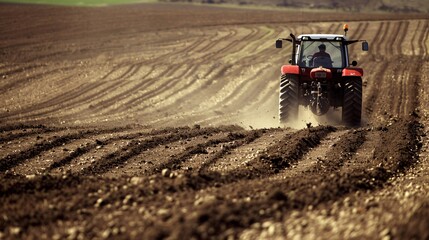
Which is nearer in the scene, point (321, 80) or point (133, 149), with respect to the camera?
point (133, 149)

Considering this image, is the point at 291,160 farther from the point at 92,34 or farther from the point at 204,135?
the point at 92,34

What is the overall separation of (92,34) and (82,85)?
39.3 ft

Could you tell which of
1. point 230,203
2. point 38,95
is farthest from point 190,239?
point 38,95

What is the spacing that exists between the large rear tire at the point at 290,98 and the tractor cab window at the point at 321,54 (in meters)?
0.55

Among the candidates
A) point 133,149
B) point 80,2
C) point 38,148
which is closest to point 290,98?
point 133,149

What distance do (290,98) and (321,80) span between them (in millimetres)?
754

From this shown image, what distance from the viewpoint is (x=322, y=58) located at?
49.2 ft

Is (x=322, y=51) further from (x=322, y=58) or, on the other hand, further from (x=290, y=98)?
(x=290, y=98)

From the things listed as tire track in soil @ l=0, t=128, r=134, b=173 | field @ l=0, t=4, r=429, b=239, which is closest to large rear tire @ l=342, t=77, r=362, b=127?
field @ l=0, t=4, r=429, b=239

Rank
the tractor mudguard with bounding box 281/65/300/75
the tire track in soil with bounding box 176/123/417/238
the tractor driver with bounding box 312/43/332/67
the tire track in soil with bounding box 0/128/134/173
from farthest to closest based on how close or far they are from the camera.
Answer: the tractor driver with bounding box 312/43/332/67, the tractor mudguard with bounding box 281/65/300/75, the tire track in soil with bounding box 0/128/134/173, the tire track in soil with bounding box 176/123/417/238

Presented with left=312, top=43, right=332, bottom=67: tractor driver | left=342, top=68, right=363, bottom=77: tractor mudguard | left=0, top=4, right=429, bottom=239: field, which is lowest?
left=0, top=4, right=429, bottom=239: field

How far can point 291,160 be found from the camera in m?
10.2

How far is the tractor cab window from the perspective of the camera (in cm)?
1499

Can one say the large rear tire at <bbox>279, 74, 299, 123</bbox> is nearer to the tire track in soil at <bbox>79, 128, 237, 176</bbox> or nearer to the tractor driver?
the tractor driver
